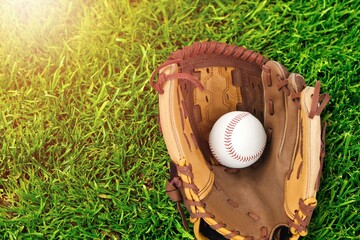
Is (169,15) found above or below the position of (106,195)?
above

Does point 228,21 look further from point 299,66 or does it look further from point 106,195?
point 106,195

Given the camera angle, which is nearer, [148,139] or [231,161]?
[231,161]

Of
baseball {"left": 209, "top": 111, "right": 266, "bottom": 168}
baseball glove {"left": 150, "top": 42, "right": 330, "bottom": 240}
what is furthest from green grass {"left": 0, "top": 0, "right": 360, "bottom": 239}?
baseball {"left": 209, "top": 111, "right": 266, "bottom": 168}

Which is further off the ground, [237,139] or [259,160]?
[237,139]

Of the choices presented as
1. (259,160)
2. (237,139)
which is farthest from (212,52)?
(259,160)

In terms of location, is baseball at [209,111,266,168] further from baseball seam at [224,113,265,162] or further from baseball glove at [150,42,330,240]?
baseball glove at [150,42,330,240]

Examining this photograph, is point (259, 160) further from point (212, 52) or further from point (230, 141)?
point (212, 52)

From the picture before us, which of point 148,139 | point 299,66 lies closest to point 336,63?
point 299,66
